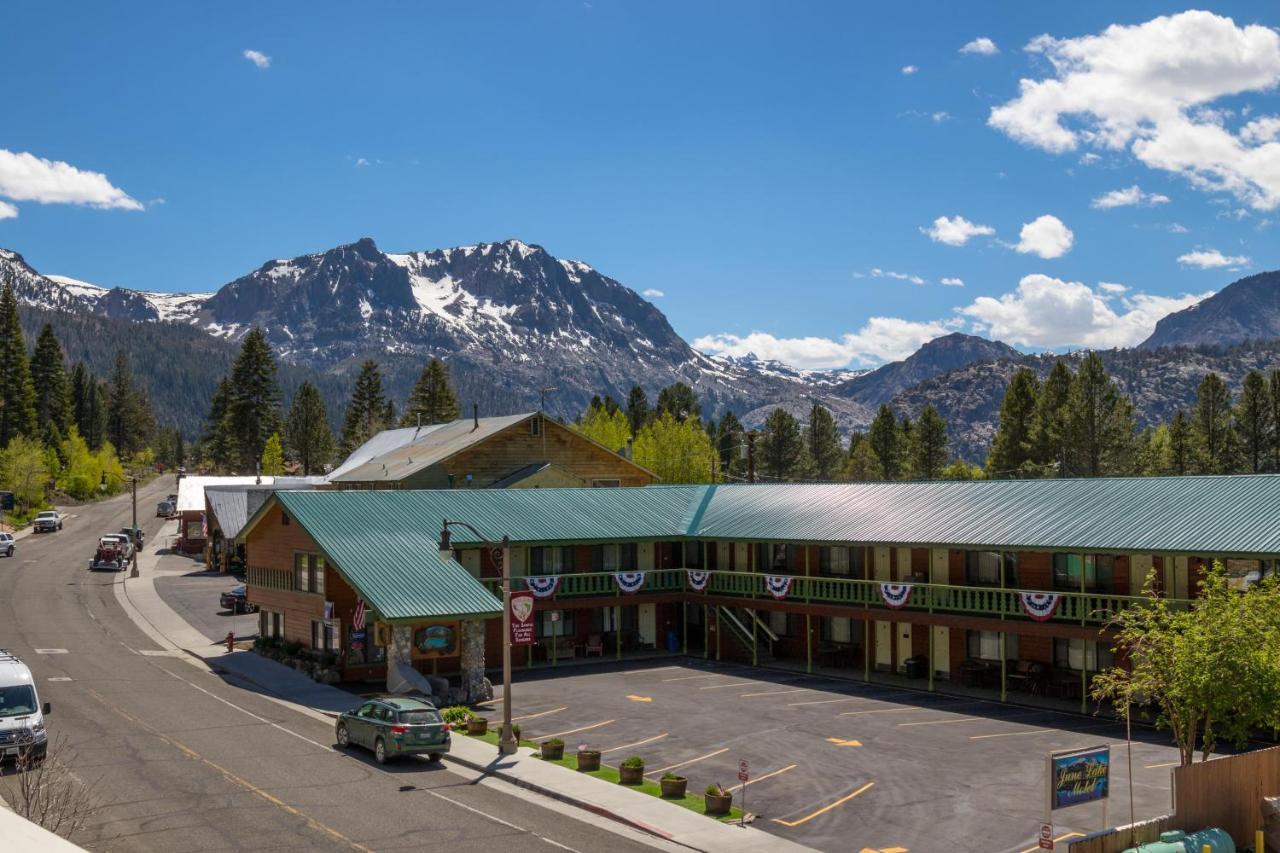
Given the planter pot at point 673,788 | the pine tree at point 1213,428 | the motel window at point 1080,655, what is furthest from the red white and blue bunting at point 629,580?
the pine tree at point 1213,428

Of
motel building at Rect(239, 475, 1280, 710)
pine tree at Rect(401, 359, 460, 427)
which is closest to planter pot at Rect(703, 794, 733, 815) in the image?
motel building at Rect(239, 475, 1280, 710)

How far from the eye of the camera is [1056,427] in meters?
104

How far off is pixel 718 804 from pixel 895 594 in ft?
70.1

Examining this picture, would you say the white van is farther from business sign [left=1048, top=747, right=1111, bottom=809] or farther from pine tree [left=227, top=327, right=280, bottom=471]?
pine tree [left=227, top=327, right=280, bottom=471]

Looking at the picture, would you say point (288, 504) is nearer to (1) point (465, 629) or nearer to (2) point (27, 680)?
(1) point (465, 629)

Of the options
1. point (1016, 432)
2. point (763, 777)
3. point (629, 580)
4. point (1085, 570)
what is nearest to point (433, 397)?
point (1016, 432)

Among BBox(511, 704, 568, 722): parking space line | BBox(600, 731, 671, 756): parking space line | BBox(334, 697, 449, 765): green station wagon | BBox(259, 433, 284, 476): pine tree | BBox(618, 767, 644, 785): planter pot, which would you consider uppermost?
BBox(259, 433, 284, 476): pine tree

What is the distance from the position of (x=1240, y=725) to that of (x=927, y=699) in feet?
61.1

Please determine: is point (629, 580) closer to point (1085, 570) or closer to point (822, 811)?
point (1085, 570)

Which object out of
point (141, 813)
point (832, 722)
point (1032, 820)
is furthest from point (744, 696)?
point (141, 813)

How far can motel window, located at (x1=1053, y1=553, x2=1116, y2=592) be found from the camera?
139 ft

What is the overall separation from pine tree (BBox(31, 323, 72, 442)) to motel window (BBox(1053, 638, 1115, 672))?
5708 inches

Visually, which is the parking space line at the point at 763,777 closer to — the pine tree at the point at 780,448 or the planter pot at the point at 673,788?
the planter pot at the point at 673,788

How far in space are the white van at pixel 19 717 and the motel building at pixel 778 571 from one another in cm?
1431
